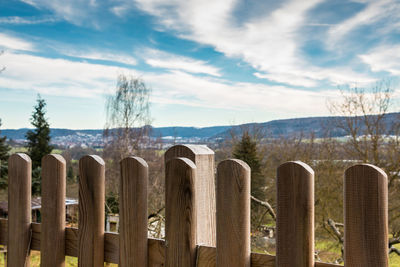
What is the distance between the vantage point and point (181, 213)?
96cm

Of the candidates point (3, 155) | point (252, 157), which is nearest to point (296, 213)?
point (252, 157)

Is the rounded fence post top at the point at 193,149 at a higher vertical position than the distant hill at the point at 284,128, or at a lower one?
lower

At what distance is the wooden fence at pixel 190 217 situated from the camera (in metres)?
0.73

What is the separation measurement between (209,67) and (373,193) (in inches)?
1008

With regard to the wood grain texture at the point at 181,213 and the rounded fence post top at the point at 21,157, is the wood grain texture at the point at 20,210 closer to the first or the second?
the rounded fence post top at the point at 21,157

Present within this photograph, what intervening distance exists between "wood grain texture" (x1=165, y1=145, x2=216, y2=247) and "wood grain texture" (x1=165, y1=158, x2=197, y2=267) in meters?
0.03

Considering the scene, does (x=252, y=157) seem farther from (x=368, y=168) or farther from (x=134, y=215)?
(x=368, y=168)

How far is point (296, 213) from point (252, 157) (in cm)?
1024

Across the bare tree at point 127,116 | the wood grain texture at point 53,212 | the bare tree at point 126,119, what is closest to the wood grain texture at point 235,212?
the wood grain texture at point 53,212

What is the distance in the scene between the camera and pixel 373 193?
2.34ft

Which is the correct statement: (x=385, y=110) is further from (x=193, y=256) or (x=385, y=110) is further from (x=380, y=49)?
(x=380, y=49)

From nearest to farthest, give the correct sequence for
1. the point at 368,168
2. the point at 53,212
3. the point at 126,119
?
the point at 368,168, the point at 53,212, the point at 126,119

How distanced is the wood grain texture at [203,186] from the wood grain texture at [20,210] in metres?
0.54

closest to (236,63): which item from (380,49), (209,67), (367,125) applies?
(209,67)
